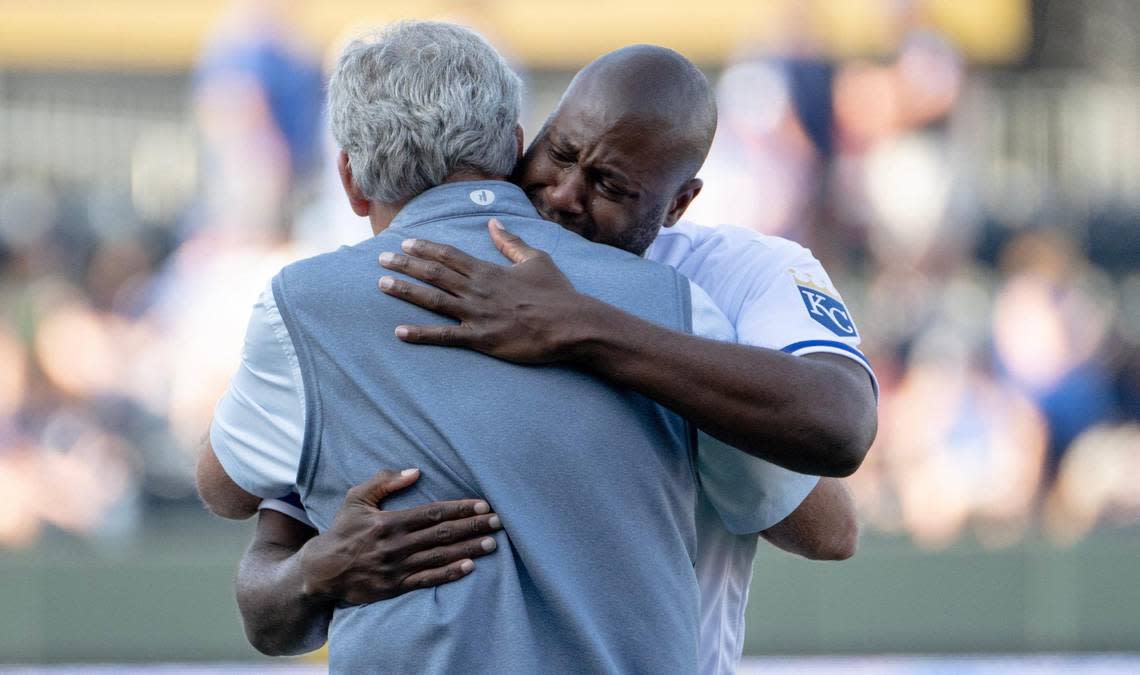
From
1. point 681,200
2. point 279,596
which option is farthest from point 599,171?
point 279,596

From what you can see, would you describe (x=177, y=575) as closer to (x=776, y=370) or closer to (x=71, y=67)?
(x=71, y=67)

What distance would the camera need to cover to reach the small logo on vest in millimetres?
2045

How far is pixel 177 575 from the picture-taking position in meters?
6.93

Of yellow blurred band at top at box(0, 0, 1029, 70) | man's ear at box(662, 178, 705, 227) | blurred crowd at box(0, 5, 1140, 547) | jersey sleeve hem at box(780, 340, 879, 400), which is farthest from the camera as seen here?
yellow blurred band at top at box(0, 0, 1029, 70)

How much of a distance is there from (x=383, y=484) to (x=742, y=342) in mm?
507

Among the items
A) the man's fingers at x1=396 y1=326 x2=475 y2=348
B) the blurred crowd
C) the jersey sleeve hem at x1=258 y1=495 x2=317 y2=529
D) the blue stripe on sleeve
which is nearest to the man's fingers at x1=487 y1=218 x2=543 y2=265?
the man's fingers at x1=396 y1=326 x2=475 y2=348

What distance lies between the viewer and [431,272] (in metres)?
1.95

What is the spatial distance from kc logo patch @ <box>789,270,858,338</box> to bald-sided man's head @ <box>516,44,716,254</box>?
0.79 ft

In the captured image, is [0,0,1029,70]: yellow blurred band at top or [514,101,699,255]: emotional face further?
[0,0,1029,70]: yellow blurred band at top

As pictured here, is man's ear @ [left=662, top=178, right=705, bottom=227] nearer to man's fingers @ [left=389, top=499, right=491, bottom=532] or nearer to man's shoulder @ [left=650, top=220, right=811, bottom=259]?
man's shoulder @ [left=650, top=220, right=811, bottom=259]

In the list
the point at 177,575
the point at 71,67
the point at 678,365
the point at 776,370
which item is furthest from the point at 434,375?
the point at 71,67

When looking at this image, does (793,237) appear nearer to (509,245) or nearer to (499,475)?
(509,245)

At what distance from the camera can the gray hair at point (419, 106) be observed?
200cm

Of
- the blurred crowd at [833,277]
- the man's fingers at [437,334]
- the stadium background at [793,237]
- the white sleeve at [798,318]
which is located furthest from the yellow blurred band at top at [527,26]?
the man's fingers at [437,334]
